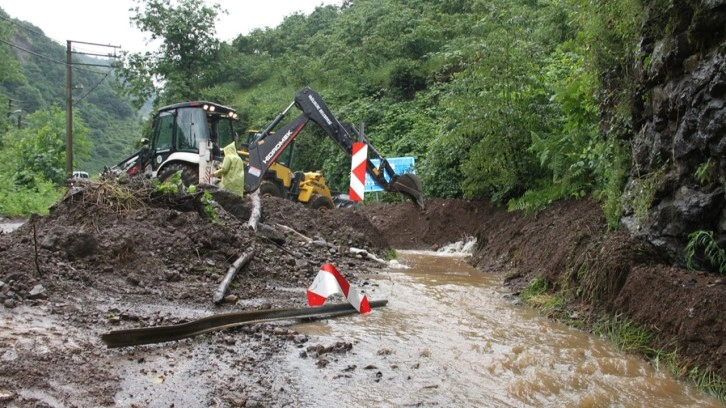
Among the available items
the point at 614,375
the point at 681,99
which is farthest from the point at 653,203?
the point at 614,375

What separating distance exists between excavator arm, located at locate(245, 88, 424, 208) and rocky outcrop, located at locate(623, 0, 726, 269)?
687 cm

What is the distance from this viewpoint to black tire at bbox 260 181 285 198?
49.2 ft

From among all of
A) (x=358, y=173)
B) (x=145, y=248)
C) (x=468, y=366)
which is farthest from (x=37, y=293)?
(x=358, y=173)

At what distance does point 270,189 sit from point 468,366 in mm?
11431

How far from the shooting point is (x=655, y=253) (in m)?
5.45

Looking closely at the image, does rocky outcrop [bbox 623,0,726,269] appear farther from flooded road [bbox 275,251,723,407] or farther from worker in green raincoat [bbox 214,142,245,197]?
worker in green raincoat [bbox 214,142,245,197]

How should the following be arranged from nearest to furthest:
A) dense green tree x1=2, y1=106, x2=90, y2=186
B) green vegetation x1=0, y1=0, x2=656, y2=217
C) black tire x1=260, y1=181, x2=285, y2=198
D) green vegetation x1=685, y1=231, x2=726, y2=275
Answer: green vegetation x1=685, y1=231, x2=726, y2=275 < green vegetation x1=0, y1=0, x2=656, y2=217 < black tire x1=260, y1=181, x2=285, y2=198 < dense green tree x1=2, y1=106, x2=90, y2=186

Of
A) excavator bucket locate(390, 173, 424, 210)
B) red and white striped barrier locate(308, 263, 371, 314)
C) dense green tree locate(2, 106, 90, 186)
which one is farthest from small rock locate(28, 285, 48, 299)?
dense green tree locate(2, 106, 90, 186)

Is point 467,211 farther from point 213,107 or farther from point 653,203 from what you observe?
point 653,203

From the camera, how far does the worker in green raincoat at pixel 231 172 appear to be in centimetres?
1092

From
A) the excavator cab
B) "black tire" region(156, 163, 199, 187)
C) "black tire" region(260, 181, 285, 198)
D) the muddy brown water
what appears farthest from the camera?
the excavator cab

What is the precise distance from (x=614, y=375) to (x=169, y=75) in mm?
36280

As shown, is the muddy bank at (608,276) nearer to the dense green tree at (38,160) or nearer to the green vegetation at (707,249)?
the green vegetation at (707,249)

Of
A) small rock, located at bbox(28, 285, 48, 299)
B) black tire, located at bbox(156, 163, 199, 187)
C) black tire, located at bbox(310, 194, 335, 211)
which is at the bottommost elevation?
small rock, located at bbox(28, 285, 48, 299)
